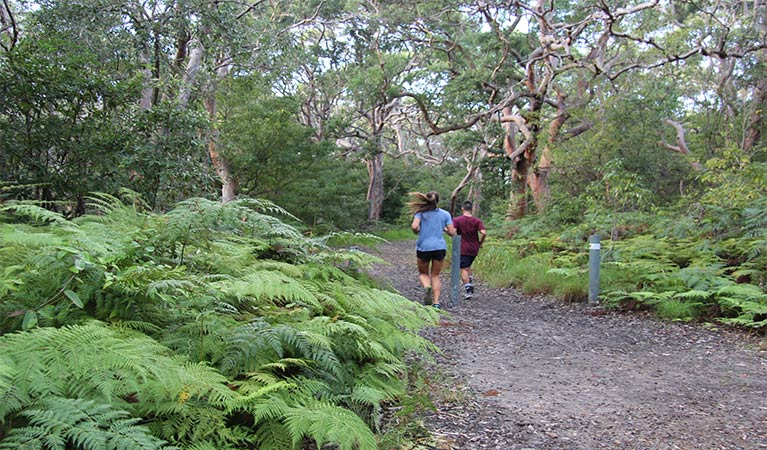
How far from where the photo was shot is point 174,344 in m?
2.73

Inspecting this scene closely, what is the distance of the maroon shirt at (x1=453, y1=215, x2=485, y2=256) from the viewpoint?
967 centimetres

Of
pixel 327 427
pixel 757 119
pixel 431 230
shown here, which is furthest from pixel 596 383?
pixel 757 119

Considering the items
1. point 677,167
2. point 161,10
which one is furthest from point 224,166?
point 677,167

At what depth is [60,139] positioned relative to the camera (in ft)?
22.1

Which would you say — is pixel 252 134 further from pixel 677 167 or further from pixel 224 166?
pixel 677 167

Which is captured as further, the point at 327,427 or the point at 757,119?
the point at 757,119

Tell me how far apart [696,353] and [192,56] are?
12.9 metres

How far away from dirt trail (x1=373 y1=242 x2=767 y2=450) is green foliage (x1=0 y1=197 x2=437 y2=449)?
0.81 metres

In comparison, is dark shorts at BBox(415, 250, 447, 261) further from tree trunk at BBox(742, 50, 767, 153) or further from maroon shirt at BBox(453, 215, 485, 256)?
tree trunk at BBox(742, 50, 767, 153)

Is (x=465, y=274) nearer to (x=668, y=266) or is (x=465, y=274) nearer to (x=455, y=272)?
(x=455, y=272)

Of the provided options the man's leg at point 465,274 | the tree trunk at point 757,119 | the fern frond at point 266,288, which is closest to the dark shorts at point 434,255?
the man's leg at point 465,274

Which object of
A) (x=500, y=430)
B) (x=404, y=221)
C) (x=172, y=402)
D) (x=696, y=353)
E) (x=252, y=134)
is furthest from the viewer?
(x=404, y=221)

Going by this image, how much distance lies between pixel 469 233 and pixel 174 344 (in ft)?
24.5

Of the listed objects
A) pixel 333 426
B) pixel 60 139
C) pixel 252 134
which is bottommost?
pixel 333 426
